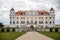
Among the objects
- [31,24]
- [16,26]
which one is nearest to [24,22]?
[31,24]

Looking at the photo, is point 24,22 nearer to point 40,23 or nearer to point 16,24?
point 40,23

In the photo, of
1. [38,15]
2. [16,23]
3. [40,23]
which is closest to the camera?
[16,23]

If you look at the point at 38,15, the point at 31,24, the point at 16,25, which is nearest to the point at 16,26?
the point at 16,25

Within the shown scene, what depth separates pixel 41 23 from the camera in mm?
9898

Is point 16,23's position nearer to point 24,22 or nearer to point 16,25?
point 16,25

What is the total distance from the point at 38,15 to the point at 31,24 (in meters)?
2.42

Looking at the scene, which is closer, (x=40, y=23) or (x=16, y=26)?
(x=16, y=26)

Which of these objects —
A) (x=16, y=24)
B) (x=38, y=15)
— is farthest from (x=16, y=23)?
(x=38, y=15)

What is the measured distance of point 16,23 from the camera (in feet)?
27.7

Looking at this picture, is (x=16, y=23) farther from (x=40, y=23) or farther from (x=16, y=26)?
(x=40, y=23)

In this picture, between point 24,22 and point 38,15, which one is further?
point 38,15

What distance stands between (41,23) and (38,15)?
2482 mm

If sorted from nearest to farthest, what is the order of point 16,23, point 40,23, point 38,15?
point 16,23 < point 40,23 < point 38,15

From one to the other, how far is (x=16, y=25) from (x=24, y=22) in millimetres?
1746
